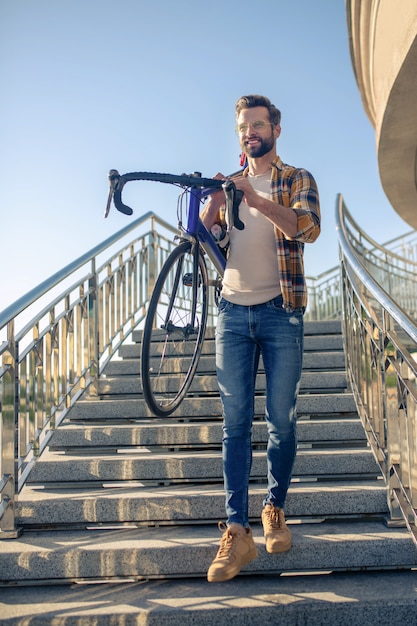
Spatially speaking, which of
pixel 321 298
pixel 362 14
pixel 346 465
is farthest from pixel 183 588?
pixel 321 298

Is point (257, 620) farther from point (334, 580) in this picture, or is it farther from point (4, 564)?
point (4, 564)

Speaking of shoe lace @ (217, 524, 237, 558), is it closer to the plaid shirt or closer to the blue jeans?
the blue jeans

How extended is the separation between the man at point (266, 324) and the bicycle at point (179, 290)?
0.21 metres

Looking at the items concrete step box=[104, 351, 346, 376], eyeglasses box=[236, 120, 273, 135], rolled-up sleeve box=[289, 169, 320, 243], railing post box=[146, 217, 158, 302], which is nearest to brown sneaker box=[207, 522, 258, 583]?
rolled-up sleeve box=[289, 169, 320, 243]

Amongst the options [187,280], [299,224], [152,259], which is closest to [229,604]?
[299,224]

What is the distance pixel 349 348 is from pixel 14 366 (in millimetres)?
2157

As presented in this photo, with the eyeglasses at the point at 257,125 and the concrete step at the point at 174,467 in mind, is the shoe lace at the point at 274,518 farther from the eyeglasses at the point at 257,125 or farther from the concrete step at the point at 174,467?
the eyeglasses at the point at 257,125

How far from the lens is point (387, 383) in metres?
2.85

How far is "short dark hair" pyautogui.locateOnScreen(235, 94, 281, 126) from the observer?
2.47 metres

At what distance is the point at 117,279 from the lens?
4875mm

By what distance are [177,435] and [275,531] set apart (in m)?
1.10

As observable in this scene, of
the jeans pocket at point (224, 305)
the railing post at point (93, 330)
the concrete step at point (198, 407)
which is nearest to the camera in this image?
the jeans pocket at point (224, 305)

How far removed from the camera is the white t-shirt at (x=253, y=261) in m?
2.47

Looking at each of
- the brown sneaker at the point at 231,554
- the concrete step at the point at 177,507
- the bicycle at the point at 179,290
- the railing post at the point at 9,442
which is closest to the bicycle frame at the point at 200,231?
Result: the bicycle at the point at 179,290
